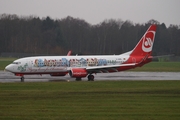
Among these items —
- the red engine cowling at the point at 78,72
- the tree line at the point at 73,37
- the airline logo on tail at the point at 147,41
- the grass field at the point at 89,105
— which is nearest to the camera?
the grass field at the point at 89,105

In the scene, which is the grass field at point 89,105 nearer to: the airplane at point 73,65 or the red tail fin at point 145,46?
the airplane at point 73,65

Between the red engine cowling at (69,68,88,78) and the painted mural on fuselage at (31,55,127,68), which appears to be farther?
the painted mural on fuselage at (31,55,127,68)

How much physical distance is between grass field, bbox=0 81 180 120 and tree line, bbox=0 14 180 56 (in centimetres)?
7591

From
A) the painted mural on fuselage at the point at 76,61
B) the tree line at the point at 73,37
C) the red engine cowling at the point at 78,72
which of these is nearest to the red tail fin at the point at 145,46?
the painted mural on fuselage at the point at 76,61

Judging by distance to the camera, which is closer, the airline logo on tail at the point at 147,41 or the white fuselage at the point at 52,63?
the white fuselage at the point at 52,63

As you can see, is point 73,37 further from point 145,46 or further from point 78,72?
point 78,72

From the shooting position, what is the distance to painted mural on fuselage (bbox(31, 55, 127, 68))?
44656mm

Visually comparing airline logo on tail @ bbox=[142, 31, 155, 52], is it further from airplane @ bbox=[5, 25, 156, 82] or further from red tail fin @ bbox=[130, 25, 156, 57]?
airplane @ bbox=[5, 25, 156, 82]

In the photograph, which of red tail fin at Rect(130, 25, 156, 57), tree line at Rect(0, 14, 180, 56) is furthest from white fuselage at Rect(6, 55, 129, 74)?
tree line at Rect(0, 14, 180, 56)

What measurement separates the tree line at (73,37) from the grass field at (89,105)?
75.9 m

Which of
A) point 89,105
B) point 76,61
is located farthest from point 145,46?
point 89,105

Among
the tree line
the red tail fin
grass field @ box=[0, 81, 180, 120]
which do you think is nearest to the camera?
grass field @ box=[0, 81, 180, 120]

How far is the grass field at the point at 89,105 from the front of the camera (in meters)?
19.3

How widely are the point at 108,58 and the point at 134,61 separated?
289 centimetres
